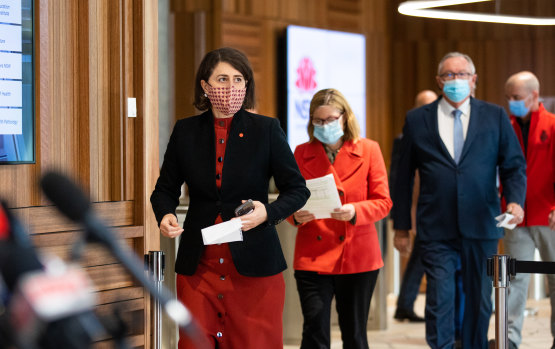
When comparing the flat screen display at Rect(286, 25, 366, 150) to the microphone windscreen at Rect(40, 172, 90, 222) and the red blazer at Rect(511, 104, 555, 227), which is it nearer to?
the red blazer at Rect(511, 104, 555, 227)

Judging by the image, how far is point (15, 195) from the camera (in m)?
3.61

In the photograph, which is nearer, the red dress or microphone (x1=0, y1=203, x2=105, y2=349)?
microphone (x1=0, y1=203, x2=105, y2=349)

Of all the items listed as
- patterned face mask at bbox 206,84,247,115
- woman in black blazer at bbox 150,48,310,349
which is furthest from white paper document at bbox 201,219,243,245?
patterned face mask at bbox 206,84,247,115

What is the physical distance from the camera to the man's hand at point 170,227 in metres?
3.04

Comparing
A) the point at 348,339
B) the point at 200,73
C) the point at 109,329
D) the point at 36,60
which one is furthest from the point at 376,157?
the point at 109,329

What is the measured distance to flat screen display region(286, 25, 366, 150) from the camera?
25.6 ft

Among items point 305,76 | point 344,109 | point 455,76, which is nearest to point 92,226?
point 344,109

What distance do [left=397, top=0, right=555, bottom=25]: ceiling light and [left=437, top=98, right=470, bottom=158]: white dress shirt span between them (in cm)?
277

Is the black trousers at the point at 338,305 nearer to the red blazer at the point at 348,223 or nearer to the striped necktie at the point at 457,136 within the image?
the red blazer at the point at 348,223

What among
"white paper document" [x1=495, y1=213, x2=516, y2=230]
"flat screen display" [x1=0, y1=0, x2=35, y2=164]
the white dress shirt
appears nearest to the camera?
"flat screen display" [x1=0, y1=0, x2=35, y2=164]

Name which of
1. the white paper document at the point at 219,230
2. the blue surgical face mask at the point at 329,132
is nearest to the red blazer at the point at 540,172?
the blue surgical face mask at the point at 329,132

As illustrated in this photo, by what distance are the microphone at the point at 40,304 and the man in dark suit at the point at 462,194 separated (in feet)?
10.8

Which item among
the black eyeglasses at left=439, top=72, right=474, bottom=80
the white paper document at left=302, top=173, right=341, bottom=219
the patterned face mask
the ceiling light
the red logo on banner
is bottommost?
the white paper document at left=302, top=173, right=341, bottom=219

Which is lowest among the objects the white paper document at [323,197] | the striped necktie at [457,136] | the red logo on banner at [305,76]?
the white paper document at [323,197]
